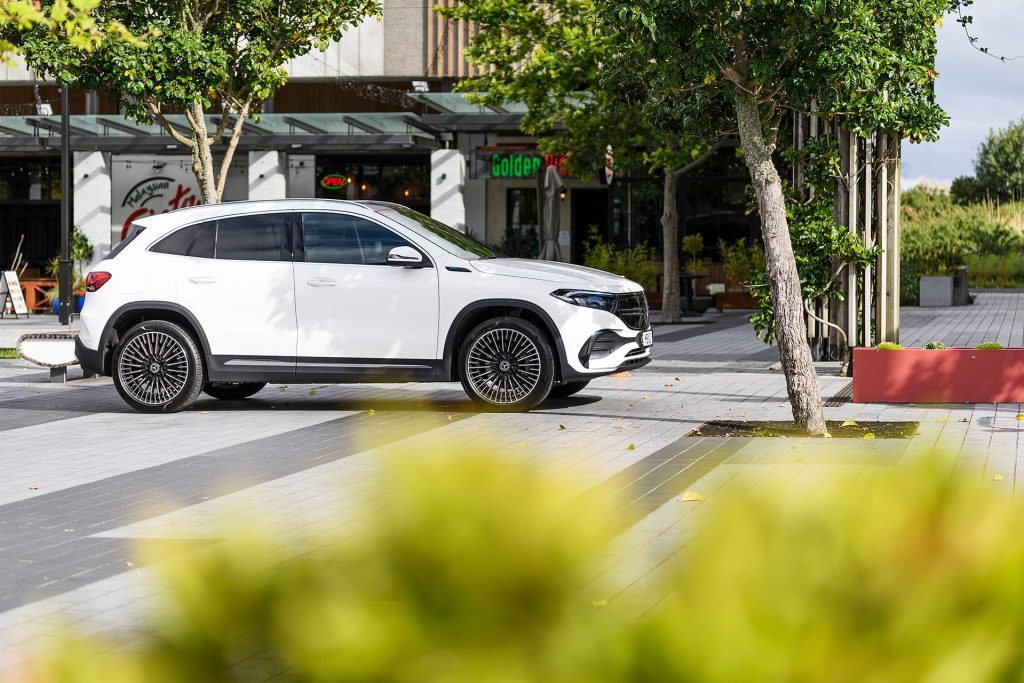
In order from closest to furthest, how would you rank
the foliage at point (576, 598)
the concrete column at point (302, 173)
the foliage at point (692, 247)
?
the foliage at point (576, 598) < the foliage at point (692, 247) < the concrete column at point (302, 173)

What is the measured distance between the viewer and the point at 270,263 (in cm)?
1248

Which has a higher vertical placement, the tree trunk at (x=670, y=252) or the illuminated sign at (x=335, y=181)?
the illuminated sign at (x=335, y=181)

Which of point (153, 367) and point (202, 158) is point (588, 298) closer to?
point (153, 367)

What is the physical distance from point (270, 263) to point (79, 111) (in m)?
28.7

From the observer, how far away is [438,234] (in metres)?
12.8

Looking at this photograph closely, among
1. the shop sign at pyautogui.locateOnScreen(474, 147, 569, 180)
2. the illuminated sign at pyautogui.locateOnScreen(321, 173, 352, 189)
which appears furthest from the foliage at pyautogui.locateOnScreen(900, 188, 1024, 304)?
the illuminated sign at pyautogui.locateOnScreen(321, 173, 352, 189)

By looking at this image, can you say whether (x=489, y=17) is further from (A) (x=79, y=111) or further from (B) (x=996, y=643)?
(B) (x=996, y=643)

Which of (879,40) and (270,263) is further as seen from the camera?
(270,263)

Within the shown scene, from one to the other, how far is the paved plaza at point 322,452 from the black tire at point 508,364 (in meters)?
0.24

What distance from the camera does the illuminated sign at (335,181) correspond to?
119 feet

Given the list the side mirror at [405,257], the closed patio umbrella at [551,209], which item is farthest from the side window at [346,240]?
the closed patio umbrella at [551,209]

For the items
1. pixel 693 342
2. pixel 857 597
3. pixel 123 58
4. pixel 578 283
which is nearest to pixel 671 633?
pixel 857 597

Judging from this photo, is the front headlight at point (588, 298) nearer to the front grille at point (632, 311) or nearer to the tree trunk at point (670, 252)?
the front grille at point (632, 311)

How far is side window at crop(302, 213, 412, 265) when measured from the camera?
1243cm
